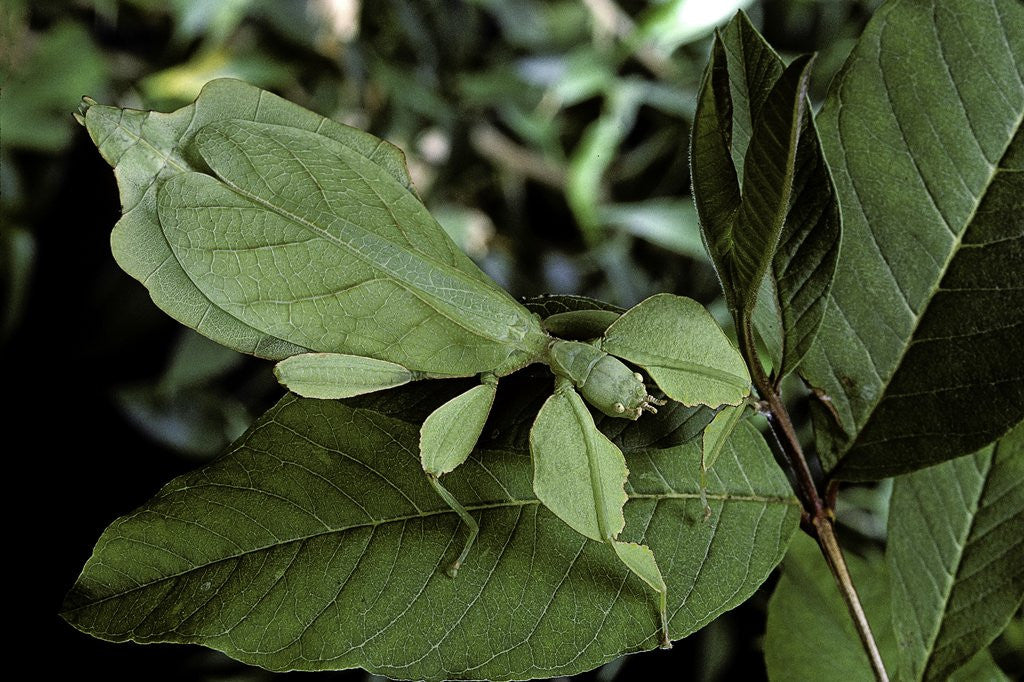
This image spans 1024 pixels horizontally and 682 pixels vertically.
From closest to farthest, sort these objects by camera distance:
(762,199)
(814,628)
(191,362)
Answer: (762,199) < (814,628) < (191,362)

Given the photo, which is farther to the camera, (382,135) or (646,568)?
(382,135)

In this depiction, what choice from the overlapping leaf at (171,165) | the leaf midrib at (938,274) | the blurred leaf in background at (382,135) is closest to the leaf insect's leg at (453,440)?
the overlapping leaf at (171,165)

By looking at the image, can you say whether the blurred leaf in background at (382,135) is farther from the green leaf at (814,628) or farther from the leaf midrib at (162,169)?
the leaf midrib at (162,169)

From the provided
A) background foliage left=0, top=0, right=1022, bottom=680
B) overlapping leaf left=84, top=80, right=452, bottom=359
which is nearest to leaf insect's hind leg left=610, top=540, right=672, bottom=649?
overlapping leaf left=84, top=80, right=452, bottom=359

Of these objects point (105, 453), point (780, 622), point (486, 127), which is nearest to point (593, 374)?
point (780, 622)

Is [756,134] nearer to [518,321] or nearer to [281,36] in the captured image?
[518,321]

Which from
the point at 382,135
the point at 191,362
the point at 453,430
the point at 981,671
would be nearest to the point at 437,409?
the point at 453,430

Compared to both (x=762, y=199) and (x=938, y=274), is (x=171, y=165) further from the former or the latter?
(x=938, y=274)

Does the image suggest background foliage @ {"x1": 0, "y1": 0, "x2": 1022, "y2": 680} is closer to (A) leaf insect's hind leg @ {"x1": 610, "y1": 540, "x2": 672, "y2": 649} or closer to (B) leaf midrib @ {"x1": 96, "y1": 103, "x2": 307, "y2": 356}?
(B) leaf midrib @ {"x1": 96, "y1": 103, "x2": 307, "y2": 356}
